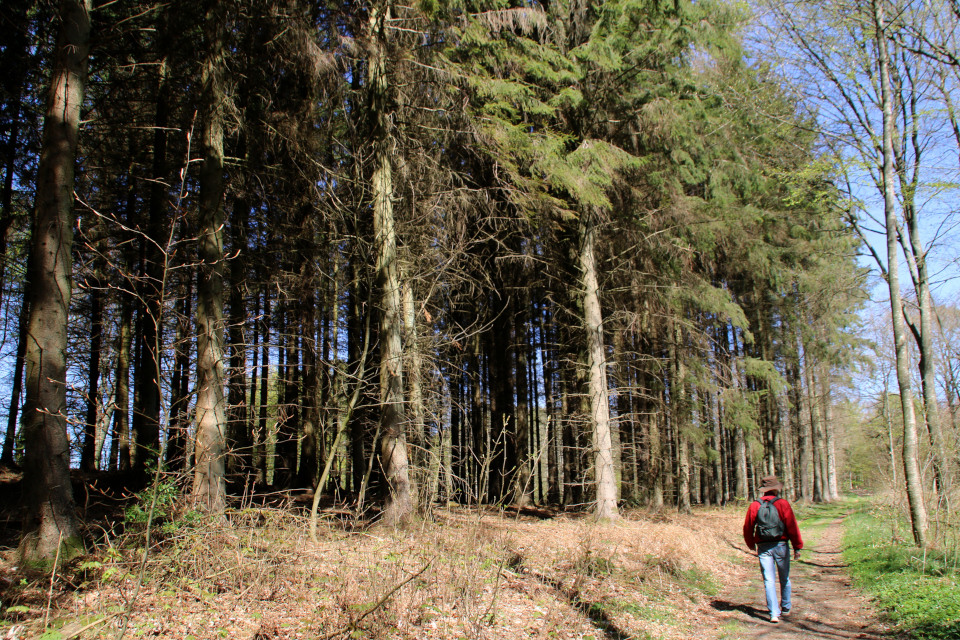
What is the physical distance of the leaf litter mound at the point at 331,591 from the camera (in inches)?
168

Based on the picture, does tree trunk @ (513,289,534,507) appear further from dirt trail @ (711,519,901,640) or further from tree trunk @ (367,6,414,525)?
tree trunk @ (367,6,414,525)

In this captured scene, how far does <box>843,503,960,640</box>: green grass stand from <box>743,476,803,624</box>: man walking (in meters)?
1.10

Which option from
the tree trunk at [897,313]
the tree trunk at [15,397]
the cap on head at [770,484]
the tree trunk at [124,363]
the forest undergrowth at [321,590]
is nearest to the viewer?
the forest undergrowth at [321,590]

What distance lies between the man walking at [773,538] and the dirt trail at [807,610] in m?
0.28

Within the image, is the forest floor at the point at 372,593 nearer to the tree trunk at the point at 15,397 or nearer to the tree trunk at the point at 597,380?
the tree trunk at the point at 597,380

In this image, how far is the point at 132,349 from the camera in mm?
14664

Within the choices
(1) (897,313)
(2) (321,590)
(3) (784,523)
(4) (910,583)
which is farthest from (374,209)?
(4) (910,583)

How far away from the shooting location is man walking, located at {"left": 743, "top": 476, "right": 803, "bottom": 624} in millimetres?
6086

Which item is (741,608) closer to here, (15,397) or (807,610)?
(807,610)

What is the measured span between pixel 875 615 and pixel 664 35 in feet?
33.7

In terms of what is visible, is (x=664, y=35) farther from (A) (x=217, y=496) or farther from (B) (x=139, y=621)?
(B) (x=139, y=621)

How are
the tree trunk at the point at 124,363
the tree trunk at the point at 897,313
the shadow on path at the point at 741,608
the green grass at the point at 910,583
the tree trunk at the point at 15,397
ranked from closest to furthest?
1. the green grass at the point at 910,583
2. the shadow on path at the point at 741,608
3. the tree trunk at the point at 897,313
4. the tree trunk at the point at 15,397
5. the tree trunk at the point at 124,363

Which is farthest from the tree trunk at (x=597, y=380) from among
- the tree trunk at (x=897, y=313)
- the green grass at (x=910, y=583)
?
the tree trunk at (x=897, y=313)

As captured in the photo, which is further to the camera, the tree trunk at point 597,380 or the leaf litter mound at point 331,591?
the tree trunk at point 597,380
